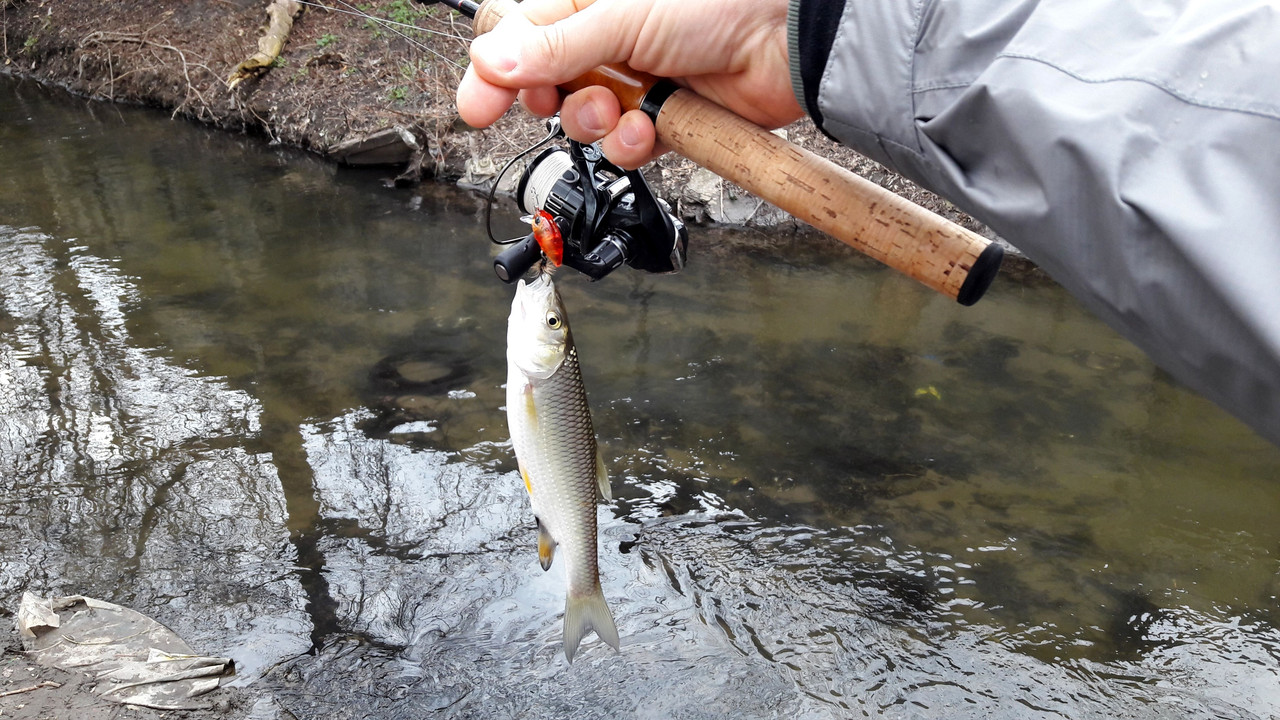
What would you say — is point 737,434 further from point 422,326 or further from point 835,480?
point 422,326

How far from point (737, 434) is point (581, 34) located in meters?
3.16

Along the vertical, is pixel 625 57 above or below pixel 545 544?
above

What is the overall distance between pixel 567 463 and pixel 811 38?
1.25m

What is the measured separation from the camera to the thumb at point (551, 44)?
1953mm

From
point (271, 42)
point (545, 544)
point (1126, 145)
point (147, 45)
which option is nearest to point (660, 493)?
point (545, 544)

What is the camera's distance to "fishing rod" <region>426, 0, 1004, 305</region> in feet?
5.74

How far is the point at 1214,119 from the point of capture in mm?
1035

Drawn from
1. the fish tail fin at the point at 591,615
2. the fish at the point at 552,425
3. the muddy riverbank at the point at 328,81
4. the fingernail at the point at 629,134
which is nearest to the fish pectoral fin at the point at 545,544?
the fish at the point at 552,425

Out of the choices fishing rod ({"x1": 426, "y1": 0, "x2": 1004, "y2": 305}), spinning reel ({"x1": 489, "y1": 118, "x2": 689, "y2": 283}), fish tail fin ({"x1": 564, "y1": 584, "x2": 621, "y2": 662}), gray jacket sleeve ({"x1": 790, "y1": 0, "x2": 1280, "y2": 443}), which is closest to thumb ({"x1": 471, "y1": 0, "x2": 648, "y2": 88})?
fishing rod ({"x1": 426, "y1": 0, "x2": 1004, "y2": 305})

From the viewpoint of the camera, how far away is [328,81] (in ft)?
32.9

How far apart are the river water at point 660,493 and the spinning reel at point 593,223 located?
1.73 metres

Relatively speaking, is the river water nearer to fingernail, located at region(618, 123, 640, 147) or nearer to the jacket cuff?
fingernail, located at region(618, 123, 640, 147)

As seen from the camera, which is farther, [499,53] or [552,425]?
[552,425]

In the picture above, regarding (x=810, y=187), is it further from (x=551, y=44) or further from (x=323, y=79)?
(x=323, y=79)
